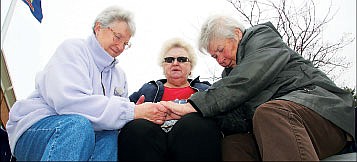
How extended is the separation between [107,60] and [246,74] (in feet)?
2.48

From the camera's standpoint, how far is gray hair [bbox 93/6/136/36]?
194 centimetres

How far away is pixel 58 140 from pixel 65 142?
32 millimetres

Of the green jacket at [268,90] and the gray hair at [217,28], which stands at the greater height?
the gray hair at [217,28]

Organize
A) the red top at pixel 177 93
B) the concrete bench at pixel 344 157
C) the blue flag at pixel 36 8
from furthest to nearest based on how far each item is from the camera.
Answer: the blue flag at pixel 36 8, the red top at pixel 177 93, the concrete bench at pixel 344 157

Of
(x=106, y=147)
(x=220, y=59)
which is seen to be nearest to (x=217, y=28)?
(x=220, y=59)

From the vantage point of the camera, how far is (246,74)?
5.18ft

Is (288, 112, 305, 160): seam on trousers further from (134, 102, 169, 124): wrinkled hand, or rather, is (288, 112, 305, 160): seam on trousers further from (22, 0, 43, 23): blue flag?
(22, 0, 43, 23): blue flag

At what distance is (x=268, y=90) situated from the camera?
1.64m

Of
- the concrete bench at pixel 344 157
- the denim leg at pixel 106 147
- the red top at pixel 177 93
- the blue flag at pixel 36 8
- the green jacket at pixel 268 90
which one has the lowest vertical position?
the concrete bench at pixel 344 157

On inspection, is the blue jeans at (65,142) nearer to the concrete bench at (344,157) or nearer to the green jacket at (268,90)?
the green jacket at (268,90)

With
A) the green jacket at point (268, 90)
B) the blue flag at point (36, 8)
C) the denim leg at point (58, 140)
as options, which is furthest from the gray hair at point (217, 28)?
the blue flag at point (36, 8)

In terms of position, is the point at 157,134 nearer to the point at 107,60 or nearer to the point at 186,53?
the point at 107,60

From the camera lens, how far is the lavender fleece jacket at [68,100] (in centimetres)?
149

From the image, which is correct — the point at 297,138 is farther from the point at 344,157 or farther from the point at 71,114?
the point at 71,114
